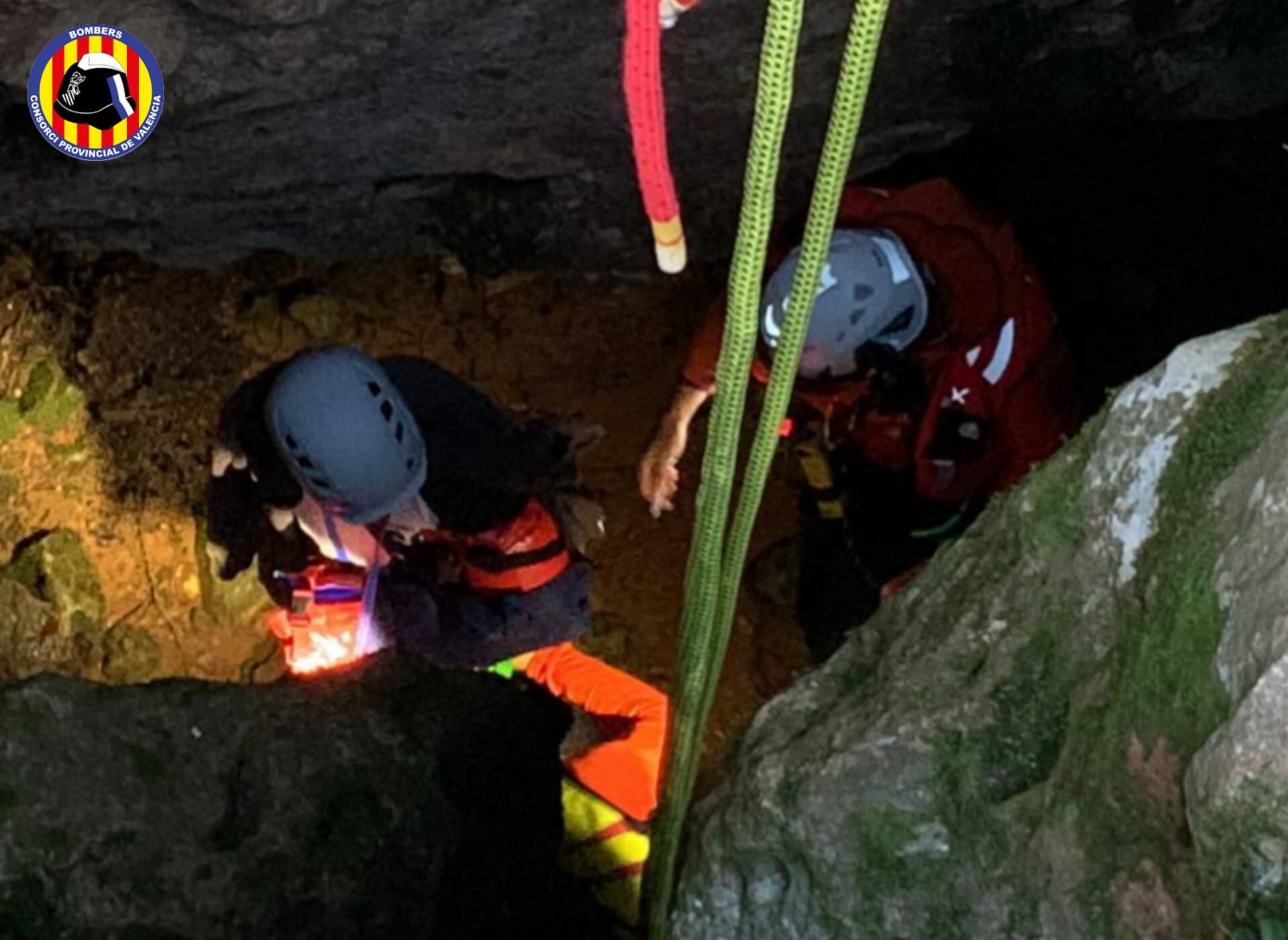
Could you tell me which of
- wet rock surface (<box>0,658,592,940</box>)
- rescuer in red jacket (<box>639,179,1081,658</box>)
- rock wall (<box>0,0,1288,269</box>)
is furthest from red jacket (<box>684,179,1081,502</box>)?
wet rock surface (<box>0,658,592,940</box>)

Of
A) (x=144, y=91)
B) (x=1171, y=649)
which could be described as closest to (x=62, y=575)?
(x=144, y=91)

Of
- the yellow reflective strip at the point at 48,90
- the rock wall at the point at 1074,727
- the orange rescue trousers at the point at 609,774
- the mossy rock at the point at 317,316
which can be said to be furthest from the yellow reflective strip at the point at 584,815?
the mossy rock at the point at 317,316

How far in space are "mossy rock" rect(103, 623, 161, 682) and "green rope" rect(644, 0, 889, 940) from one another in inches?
113

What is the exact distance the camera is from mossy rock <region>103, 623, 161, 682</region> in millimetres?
4418

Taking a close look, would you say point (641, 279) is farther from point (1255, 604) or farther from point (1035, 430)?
point (1255, 604)

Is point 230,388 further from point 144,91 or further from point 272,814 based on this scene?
point 272,814

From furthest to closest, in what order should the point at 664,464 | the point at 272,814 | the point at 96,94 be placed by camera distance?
the point at 664,464 → the point at 96,94 → the point at 272,814

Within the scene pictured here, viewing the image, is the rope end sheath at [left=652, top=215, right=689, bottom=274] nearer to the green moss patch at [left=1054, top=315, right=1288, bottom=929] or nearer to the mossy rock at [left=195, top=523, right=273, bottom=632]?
the green moss patch at [left=1054, top=315, right=1288, bottom=929]

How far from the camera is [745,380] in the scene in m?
1.48

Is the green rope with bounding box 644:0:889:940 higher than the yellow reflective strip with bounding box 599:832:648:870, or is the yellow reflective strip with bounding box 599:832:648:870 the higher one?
the green rope with bounding box 644:0:889:940

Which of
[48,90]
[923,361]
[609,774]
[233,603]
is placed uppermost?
[48,90]

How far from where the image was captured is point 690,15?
3027mm

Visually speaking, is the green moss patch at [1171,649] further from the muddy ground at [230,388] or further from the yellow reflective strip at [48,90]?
the muddy ground at [230,388]

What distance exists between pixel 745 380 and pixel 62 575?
3532 mm
